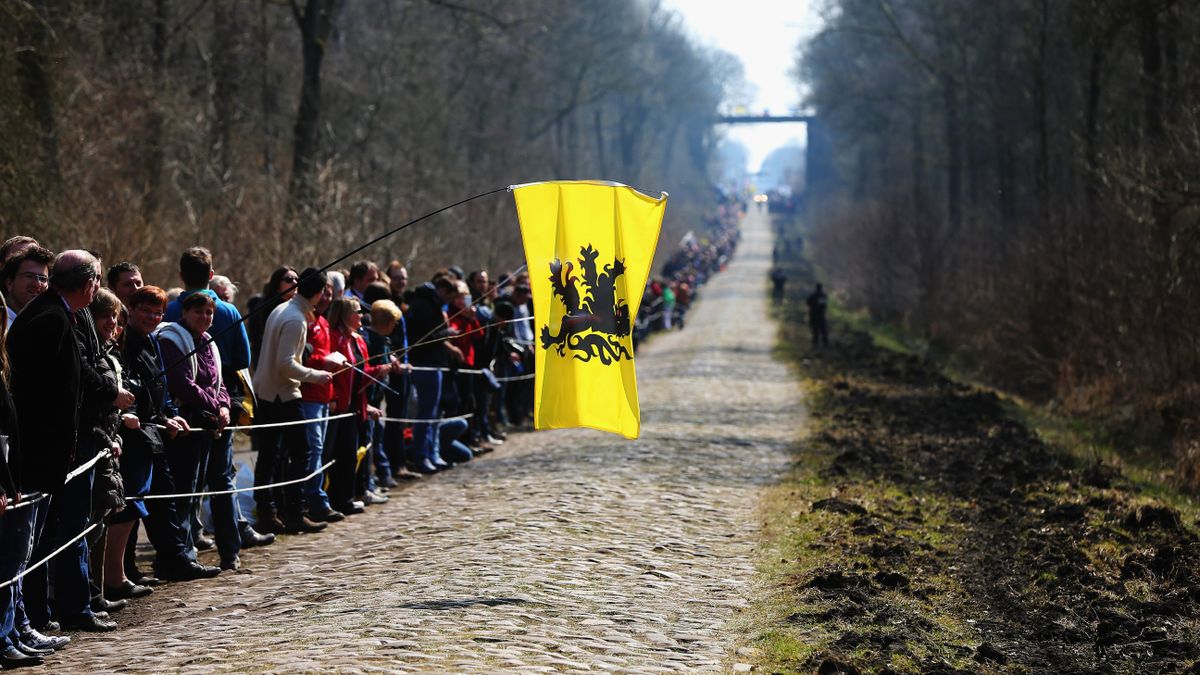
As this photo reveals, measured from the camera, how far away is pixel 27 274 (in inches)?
330

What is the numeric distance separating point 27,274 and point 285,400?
13.2ft

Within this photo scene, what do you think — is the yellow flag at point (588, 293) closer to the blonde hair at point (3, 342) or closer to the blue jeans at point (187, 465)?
the blue jeans at point (187, 465)

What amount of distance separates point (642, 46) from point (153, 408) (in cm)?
9444

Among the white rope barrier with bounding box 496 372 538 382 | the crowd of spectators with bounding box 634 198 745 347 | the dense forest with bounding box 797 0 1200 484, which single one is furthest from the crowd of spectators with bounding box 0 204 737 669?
the crowd of spectators with bounding box 634 198 745 347

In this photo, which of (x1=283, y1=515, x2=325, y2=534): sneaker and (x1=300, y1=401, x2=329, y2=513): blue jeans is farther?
(x1=283, y1=515, x2=325, y2=534): sneaker

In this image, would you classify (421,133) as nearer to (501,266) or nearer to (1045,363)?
(501,266)

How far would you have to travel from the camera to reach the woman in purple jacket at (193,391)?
410 inches

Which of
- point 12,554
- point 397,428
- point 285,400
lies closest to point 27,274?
point 12,554

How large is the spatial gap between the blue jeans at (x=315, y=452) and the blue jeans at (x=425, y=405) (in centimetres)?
299

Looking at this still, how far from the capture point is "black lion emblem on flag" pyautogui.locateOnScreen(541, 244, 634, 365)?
35.0 ft

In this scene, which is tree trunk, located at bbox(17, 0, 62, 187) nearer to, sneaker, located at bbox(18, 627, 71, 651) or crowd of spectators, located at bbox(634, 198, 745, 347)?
crowd of spectators, located at bbox(634, 198, 745, 347)

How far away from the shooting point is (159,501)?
10.5m

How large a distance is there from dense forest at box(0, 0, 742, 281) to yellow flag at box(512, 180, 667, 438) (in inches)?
433

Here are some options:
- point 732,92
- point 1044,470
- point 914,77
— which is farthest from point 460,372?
point 732,92
